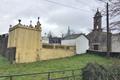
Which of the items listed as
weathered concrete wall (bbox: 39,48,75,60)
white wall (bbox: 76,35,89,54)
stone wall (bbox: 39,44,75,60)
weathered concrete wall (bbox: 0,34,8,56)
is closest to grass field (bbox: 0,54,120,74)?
weathered concrete wall (bbox: 39,48,75,60)

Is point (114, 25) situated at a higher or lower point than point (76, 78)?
higher

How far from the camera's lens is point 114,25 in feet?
38.4

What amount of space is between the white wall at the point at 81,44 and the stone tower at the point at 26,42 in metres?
8.80

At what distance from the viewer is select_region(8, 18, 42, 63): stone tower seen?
21.5 m

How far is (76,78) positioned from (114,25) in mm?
3986

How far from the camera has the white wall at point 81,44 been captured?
100 feet

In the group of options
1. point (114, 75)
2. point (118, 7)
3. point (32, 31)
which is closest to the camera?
point (114, 75)

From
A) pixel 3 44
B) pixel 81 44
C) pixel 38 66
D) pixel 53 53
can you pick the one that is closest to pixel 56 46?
pixel 53 53

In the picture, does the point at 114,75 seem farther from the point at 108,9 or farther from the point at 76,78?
the point at 108,9

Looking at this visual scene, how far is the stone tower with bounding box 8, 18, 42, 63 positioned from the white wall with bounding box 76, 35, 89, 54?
8797 mm

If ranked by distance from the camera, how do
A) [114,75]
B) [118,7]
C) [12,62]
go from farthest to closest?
[12,62] → [118,7] → [114,75]

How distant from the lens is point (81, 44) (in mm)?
31438

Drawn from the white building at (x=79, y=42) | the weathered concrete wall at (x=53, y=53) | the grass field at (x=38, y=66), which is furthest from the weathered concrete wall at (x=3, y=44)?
the white building at (x=79, y=42)

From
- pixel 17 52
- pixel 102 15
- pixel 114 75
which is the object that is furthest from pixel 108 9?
pixel 17 52
